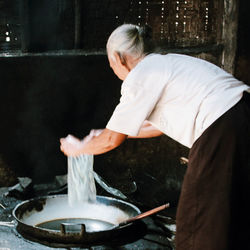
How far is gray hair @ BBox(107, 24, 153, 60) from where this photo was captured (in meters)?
3.43

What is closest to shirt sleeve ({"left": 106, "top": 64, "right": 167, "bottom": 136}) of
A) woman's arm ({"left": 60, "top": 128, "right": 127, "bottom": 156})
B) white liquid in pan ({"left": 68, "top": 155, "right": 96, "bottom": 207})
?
woman's arm ({"left": 60, "top": 128, "right": 127, "bottom": 156})

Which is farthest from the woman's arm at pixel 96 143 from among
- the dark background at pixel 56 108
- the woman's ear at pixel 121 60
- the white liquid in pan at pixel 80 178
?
the dark background at pixel 56 108

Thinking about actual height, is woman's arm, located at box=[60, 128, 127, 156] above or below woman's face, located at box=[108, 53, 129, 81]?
below

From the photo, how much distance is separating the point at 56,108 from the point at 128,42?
2.60 meters

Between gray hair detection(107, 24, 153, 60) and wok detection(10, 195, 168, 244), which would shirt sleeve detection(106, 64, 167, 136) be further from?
wok detection(10, 195, 168, 244)

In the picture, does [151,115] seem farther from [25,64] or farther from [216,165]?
[25,64]

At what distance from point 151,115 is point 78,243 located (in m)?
1.16

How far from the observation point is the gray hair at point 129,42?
11.2 feet

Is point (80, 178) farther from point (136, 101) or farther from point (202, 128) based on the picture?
point (202, 128)

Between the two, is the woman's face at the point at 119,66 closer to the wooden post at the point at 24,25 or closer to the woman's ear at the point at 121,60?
the woman's ear at the point at 121,60

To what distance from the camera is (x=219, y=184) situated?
129 inches

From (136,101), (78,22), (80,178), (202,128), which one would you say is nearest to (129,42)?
(136,101)

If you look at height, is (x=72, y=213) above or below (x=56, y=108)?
below

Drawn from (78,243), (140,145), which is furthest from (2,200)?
(140,145)
